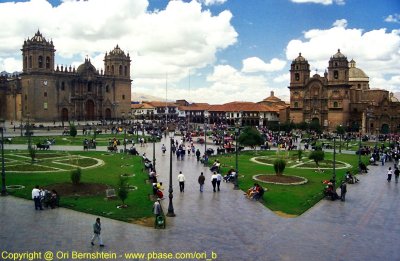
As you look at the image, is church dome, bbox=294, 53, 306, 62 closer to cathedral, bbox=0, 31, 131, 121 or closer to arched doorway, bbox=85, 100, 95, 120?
cathedral, bbox=0, 31, 131, 121

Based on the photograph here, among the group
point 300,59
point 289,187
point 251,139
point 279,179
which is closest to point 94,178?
point 279,179

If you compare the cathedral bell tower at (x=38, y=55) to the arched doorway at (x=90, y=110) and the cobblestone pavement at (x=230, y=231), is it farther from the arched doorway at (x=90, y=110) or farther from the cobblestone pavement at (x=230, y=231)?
the cobblestone pavement at (x=230, y=231)

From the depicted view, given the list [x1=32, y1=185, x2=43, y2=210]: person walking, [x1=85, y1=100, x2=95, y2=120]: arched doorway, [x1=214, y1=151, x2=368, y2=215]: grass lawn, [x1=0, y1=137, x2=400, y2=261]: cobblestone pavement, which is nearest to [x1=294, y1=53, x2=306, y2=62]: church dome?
[x1=85, y1=100, x2=95, y2=120]: arched doorway

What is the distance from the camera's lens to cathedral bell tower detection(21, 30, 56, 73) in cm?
7569

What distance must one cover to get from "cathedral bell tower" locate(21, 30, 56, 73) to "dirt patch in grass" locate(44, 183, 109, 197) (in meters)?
60.0

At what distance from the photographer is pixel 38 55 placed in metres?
76.0

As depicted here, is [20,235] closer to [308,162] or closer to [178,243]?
[178,243]

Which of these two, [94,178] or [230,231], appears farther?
[94,178]

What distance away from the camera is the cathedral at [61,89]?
75875mm

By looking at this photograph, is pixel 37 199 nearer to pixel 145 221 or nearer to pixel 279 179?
pixel 145 221

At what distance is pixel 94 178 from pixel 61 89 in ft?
197

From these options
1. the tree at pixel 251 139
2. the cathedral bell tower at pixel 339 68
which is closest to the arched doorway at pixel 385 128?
the cathedral bell tower at pixel 339 68

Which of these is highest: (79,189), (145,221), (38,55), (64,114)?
(38,55)

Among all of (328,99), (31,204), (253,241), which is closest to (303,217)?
(253,241)
